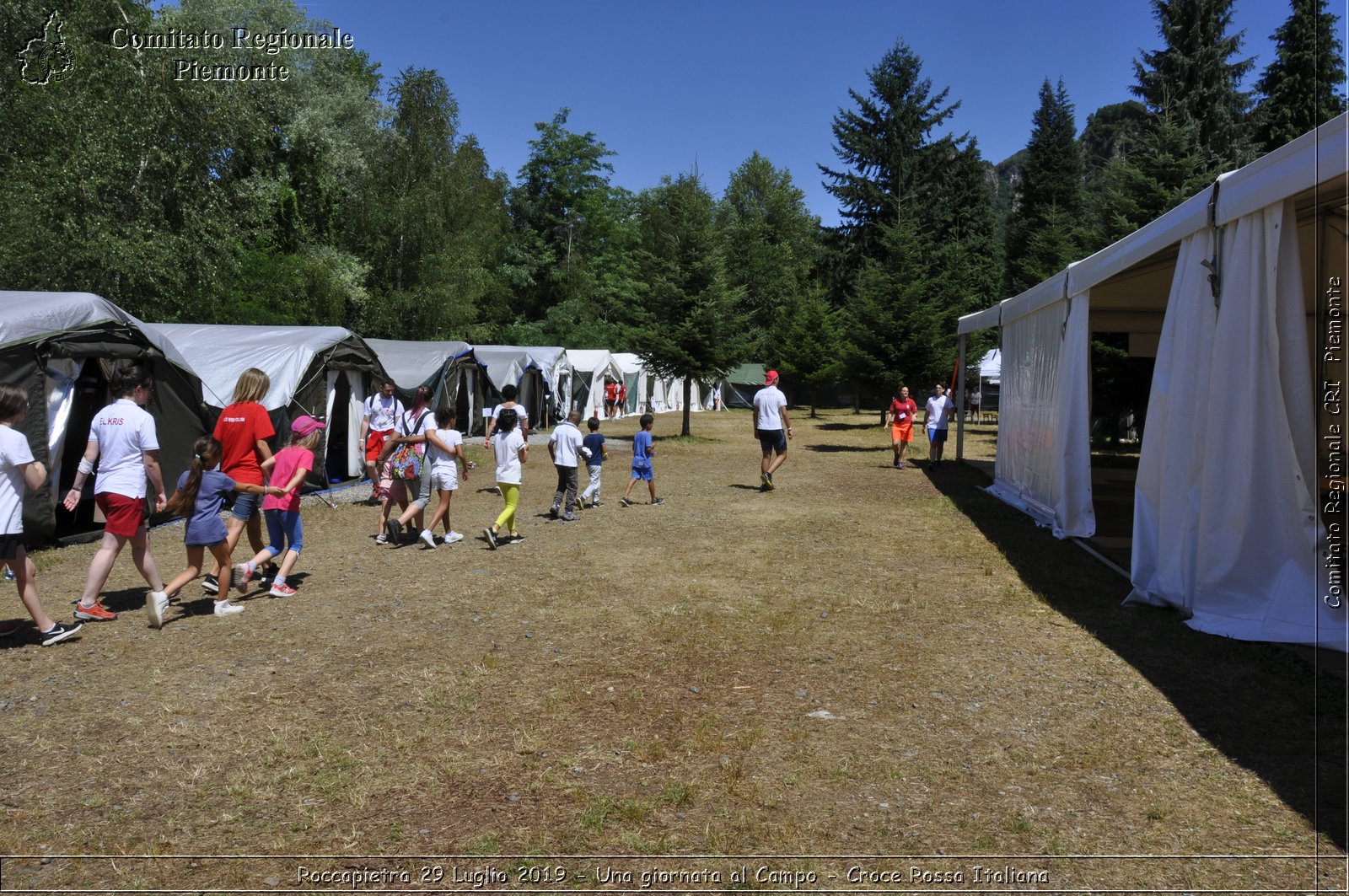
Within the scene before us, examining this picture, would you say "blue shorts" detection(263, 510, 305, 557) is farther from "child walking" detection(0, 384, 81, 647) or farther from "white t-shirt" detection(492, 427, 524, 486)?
"white t-shirt" detection(492, 427, 524, 486)

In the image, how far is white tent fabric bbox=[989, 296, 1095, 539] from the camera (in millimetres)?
9250

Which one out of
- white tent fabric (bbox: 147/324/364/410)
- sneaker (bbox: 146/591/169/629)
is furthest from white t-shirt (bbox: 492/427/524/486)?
white tent fabric (bbox: 147/324/364/410)

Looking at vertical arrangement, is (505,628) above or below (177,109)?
below

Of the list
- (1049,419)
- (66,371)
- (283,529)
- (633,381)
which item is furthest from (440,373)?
(633,381)

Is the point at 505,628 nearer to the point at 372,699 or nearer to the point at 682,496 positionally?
the point at 372,699

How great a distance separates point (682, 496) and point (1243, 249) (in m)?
9.04

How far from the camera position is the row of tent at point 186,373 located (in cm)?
899

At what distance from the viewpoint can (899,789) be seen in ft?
12.0

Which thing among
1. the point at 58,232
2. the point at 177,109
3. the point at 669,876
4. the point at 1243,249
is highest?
the point at 177,109

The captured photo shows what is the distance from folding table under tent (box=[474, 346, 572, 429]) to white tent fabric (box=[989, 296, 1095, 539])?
50.3 ft

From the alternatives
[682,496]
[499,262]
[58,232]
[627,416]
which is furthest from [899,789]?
[499,262]

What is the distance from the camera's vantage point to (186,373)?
36.6 feet

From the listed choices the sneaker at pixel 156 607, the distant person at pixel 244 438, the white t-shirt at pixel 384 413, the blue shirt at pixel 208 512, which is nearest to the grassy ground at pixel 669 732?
the sneaker at pixel 156 607

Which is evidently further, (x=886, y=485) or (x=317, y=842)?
(x=886, y=485)
